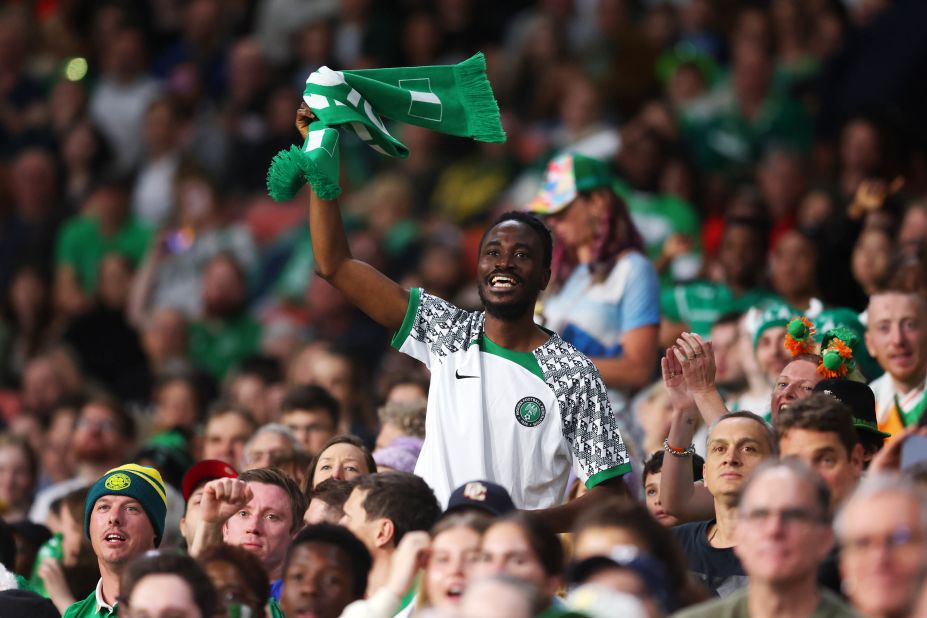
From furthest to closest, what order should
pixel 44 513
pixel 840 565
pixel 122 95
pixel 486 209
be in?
1. pixel 122 95
2. pixel 486 209
3. pixel 44 513
4. pixel 840 565

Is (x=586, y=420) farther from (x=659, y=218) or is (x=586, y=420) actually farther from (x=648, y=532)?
(x=659, y=218)

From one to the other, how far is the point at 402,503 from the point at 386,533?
128 mm

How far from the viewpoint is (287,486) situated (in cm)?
786

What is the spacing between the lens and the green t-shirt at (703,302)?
10758 mm

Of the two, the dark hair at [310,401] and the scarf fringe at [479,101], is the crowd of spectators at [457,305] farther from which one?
the scarf fringe at [479,101]

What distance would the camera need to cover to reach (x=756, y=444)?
7.28 m

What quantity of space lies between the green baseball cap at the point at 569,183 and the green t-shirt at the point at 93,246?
6.61 m

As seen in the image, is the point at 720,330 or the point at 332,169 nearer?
the point at 332,169

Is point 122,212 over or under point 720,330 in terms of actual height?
over

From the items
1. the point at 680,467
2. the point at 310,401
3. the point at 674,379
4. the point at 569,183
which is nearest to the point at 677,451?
the point at 680,467

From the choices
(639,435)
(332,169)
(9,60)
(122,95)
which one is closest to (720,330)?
(639,435)

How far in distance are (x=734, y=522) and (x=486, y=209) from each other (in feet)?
24.3

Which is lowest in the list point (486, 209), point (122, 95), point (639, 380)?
point (639, 380)

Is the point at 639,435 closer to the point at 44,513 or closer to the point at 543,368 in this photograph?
the point at 543,368
